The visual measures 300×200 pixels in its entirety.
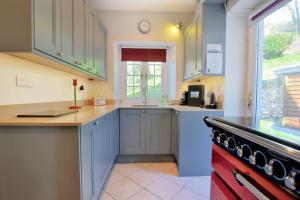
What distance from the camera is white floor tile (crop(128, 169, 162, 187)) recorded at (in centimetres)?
225

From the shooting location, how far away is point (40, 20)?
130 centimetres

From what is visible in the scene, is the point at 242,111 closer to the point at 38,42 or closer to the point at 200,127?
the point at 200,127

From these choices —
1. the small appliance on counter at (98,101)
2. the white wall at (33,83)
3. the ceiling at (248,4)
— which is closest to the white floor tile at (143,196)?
the white wall at (33,83)

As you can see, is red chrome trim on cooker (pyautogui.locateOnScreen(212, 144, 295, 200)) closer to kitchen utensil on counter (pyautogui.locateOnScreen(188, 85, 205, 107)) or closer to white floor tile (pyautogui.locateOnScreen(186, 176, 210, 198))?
white floor tile (pyautogui.locateOnScreen(186, 176, 210, 198))

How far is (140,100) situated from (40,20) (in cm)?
257

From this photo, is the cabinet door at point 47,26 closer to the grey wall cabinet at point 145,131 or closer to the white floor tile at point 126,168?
the grey wall cabinet at point 145,131

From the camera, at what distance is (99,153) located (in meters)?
1.85

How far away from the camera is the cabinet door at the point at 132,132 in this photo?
2.96 meters

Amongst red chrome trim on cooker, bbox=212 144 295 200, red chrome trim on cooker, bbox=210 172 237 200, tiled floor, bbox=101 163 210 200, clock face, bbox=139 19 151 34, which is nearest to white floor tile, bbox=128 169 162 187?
tiled floor, bbox=101 163 210 200

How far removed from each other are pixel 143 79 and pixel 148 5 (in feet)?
4.44

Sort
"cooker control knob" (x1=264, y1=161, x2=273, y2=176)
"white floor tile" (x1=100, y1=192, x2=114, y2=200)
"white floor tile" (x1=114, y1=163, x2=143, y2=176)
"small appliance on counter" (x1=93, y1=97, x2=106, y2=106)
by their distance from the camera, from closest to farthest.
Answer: "cooker control knob" (x1=264, y1=161, x2=273, y2=176), "white floor tile" (x1=100, y1=192, x2=114, y2=200), "white floor tile" (x1=114, y1=163, x2=143, y2=176), "small appliance on counter" (x1=93, y1=97, x2=106, y2=106)

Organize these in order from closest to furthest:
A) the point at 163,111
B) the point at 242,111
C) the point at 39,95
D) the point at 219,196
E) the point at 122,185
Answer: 1. the point at 219,196
2. the point at 39,95
3. the point at 122,185
4. the point at 242,111
5. the point at 163,111

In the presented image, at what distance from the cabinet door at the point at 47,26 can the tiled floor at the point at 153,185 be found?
5.07ft

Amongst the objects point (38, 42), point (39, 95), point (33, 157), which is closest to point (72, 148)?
point (33, 157)
